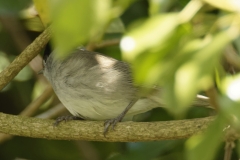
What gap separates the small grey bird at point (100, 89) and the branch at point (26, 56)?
311mm

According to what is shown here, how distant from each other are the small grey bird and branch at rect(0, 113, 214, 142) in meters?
0.20

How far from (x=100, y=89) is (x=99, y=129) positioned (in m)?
0.32

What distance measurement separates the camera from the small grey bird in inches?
90.4

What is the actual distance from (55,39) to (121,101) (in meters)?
1.82

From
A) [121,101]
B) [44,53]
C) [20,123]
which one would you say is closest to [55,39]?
[20,123]

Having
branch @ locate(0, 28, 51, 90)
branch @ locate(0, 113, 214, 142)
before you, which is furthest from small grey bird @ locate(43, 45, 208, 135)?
branch @ locate(0, 28, 51, 90)

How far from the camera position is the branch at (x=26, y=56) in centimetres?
204

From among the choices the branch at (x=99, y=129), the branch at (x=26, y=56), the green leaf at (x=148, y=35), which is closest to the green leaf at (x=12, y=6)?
the branch at (x=26, y=56)

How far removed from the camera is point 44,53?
2699mm

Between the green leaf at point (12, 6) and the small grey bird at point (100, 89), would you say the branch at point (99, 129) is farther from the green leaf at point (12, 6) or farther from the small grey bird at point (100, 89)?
the green leaf at point (12, 6)

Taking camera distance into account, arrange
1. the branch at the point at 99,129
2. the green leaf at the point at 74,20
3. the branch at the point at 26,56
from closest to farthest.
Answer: the green leaf at the point at 74,20
the branch at the point at 99,129
the branch at the point at 26,56

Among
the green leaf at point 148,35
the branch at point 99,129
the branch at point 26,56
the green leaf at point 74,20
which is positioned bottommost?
the branch at point 99,129

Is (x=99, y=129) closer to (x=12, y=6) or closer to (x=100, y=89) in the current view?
(x=100, y=89)

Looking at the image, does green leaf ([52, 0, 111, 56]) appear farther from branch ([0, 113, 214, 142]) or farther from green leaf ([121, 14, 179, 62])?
branch ([0, 113, 214, 142])
